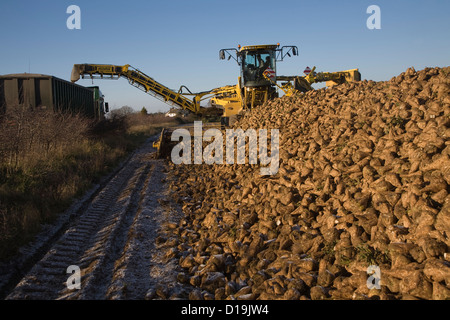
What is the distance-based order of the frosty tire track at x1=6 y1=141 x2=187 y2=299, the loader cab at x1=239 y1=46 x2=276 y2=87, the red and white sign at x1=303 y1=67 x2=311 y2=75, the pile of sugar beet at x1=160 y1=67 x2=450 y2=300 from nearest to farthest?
the pile of sugar beet at x1=160 y1=67 x2=450 y2=300 < the frosty tire track at x1=6 y1=141 x2=187 y2=299 < the loader cab at x1=239 y1=46 x2=276 y2=87 < the red and white sign at x1=303 y1=67 x2=311 y2=75

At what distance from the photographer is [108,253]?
5.49 metres

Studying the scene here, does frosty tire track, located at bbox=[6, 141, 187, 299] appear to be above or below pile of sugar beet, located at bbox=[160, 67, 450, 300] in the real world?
below

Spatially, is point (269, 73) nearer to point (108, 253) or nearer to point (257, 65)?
point (257, 65)

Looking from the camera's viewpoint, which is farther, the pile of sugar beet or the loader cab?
the loader cab

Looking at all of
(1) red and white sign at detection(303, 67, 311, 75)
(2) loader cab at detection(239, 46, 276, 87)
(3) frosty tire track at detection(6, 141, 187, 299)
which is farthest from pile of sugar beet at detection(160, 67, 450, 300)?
(1) red and white sign at detection(303, 67, 311, 75)

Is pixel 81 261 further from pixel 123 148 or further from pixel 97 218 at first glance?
Answer: pixel 123 148

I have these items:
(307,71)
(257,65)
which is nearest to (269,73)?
(257,65)

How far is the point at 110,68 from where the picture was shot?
18.6 m

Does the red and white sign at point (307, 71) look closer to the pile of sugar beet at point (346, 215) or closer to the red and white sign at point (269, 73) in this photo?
the red and white sign at point (269, 73)

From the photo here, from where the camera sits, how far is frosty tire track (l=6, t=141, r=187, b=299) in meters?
4.42

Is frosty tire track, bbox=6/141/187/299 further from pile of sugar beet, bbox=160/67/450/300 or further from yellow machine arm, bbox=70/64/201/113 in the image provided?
yellow machine arm, bbox=70/64/201/113

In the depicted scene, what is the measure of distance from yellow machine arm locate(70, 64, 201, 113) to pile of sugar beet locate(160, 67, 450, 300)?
12696 millimetres

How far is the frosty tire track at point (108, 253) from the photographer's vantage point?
442 centimetres

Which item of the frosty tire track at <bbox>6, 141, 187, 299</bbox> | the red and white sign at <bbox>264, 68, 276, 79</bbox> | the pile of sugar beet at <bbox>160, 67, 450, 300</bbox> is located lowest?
the frosty tire track at <bbox>6, 141, 187, 299</bbox>
